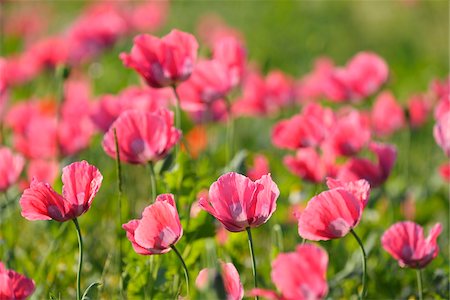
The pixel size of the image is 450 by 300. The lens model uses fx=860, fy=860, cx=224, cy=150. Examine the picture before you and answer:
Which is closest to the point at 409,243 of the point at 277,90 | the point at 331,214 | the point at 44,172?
the point at 331,214

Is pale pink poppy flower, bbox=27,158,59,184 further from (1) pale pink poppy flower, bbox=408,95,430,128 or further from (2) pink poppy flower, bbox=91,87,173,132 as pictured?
(1) pale pink poppy flower, bbox=408,95,430,128

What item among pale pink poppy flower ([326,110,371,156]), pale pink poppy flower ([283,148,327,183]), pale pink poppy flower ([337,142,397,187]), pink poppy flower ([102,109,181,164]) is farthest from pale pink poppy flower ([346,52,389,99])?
pink poppy flower ([102,109,181,164])

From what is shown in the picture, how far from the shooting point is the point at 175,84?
1857mm

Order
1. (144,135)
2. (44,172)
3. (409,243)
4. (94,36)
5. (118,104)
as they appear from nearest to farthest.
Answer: (409,243)
(144,135)
(118,104)
(44,172)
(94,36)

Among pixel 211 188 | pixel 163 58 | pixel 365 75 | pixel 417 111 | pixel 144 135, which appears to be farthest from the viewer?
pixel 417 111

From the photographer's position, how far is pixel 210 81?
209 cm

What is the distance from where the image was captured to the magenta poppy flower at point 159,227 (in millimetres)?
1317

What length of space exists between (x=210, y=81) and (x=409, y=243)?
745 millimetres

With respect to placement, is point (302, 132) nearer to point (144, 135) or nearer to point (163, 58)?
point (163, 58)

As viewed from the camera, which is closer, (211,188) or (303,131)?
(211,188)

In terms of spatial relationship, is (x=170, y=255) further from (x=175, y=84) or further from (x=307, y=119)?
(x=307, y=119)

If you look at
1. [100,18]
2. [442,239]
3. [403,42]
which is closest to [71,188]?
[442,239]

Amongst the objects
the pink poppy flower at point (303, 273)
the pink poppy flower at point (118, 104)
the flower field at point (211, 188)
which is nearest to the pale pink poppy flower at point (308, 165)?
the flower field at point (211, 188)

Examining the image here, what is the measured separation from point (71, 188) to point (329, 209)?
0.42 meters
